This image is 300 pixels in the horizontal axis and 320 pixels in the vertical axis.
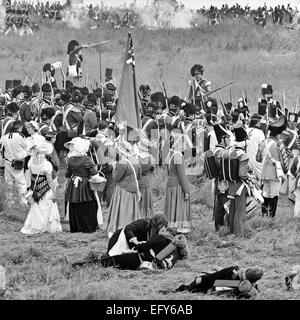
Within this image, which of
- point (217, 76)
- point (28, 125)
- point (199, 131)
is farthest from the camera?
point (217, 76)

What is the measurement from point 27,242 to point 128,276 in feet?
7.66

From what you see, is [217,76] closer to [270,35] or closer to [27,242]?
[270,35]

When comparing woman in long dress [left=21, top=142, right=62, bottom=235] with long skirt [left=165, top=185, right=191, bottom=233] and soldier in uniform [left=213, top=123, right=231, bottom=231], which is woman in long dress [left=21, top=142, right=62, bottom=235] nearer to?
long skirt [left=165, top=185, right=191, bottom=233]

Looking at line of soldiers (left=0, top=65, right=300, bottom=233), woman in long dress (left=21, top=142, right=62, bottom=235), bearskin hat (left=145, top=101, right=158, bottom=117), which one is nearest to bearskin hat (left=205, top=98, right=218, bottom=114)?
line of soldiers (left=0, top=65, right=300, bottom=233)

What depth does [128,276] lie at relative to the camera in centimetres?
998

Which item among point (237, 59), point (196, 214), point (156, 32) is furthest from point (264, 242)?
point (156, 32)

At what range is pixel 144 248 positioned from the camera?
33.2 ft

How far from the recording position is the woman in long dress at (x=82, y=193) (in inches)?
481

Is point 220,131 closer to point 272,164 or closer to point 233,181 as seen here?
point 272,164

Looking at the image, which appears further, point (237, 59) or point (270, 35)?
point (270, 35)

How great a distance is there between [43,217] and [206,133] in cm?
485

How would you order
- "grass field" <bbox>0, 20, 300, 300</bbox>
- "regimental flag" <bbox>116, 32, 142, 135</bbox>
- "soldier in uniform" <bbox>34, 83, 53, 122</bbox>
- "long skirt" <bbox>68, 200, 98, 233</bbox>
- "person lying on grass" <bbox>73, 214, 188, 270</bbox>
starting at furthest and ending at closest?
"soldier in uniform" <bbox>34, 83, 53, 122</bbox> → "regimental flag" <bbox>116, 32, 142, 135</bbox> → "long skirt" <bbox>68, 200, 98, 233</bbox> → "person lying on grass" <bbox>73, 214, 188, 270</bbox> → "grass field" <bbox>0, 20, 300, 300</bbox>

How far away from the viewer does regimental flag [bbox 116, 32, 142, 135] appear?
12.7 meters

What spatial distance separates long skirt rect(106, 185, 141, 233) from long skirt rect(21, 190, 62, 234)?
960mm
